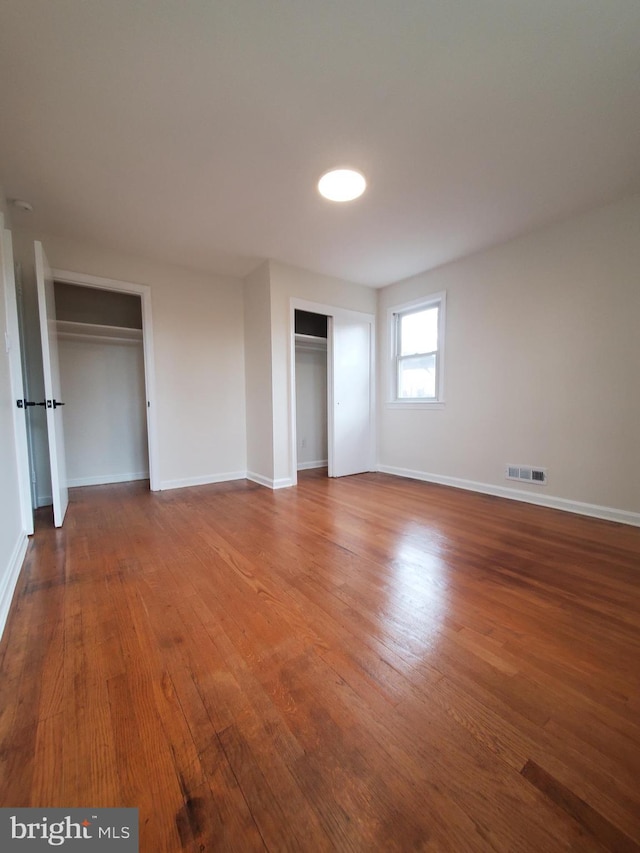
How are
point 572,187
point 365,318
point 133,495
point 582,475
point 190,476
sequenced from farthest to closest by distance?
1. point 365,318
2. point 190,476
3. point 133,495
4. point 582,475
5. point 572,187

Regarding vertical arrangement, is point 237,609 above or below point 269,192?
below

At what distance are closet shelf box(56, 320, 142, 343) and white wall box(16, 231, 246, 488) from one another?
52 cm

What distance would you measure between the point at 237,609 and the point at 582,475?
2929 mm

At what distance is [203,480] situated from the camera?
3.95m

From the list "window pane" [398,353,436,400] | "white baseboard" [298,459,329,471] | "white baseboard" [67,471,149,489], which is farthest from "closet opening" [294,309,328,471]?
"white baseboard" [67,471,149,489]

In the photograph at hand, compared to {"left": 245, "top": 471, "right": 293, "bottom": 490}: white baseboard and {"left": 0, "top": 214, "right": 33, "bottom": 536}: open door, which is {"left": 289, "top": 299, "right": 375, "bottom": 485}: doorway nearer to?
{"left": 245, "top": 471, "right": 293, "bottom": 490}: white baseboard

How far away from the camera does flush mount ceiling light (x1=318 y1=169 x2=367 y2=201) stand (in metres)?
2.19

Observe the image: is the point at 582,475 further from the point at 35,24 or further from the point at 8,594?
the point at 35,24

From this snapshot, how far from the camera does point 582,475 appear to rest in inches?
110

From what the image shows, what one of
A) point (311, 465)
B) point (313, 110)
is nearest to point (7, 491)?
point (313, 110)

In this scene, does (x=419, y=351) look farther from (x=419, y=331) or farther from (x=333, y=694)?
(x=333, y=694)

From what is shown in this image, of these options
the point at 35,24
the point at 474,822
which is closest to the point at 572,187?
the point at 35,24

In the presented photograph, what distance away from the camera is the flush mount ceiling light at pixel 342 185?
7.19 feet

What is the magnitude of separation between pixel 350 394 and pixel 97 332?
307 centimetres
